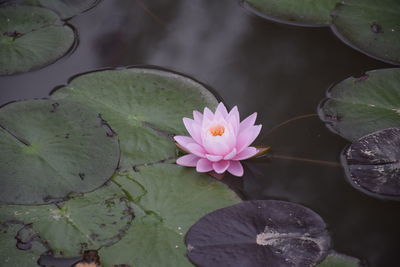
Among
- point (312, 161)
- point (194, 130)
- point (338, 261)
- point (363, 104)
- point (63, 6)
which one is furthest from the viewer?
point (63, 6)

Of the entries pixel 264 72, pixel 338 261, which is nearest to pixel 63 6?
pixel 264 72

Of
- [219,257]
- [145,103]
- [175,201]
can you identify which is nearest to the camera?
[219,257]

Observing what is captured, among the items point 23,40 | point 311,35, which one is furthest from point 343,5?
point 23,40

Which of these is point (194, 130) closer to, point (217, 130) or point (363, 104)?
point (217, 130)

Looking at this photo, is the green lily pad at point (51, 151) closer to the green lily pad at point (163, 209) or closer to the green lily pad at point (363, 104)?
the green lily pad at point (163, 209)

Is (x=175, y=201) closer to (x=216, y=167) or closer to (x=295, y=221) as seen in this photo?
(x=216, y=167)

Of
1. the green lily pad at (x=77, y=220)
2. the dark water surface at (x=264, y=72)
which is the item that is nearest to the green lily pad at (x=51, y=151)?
the green lily pad at (x=77, y=220)
